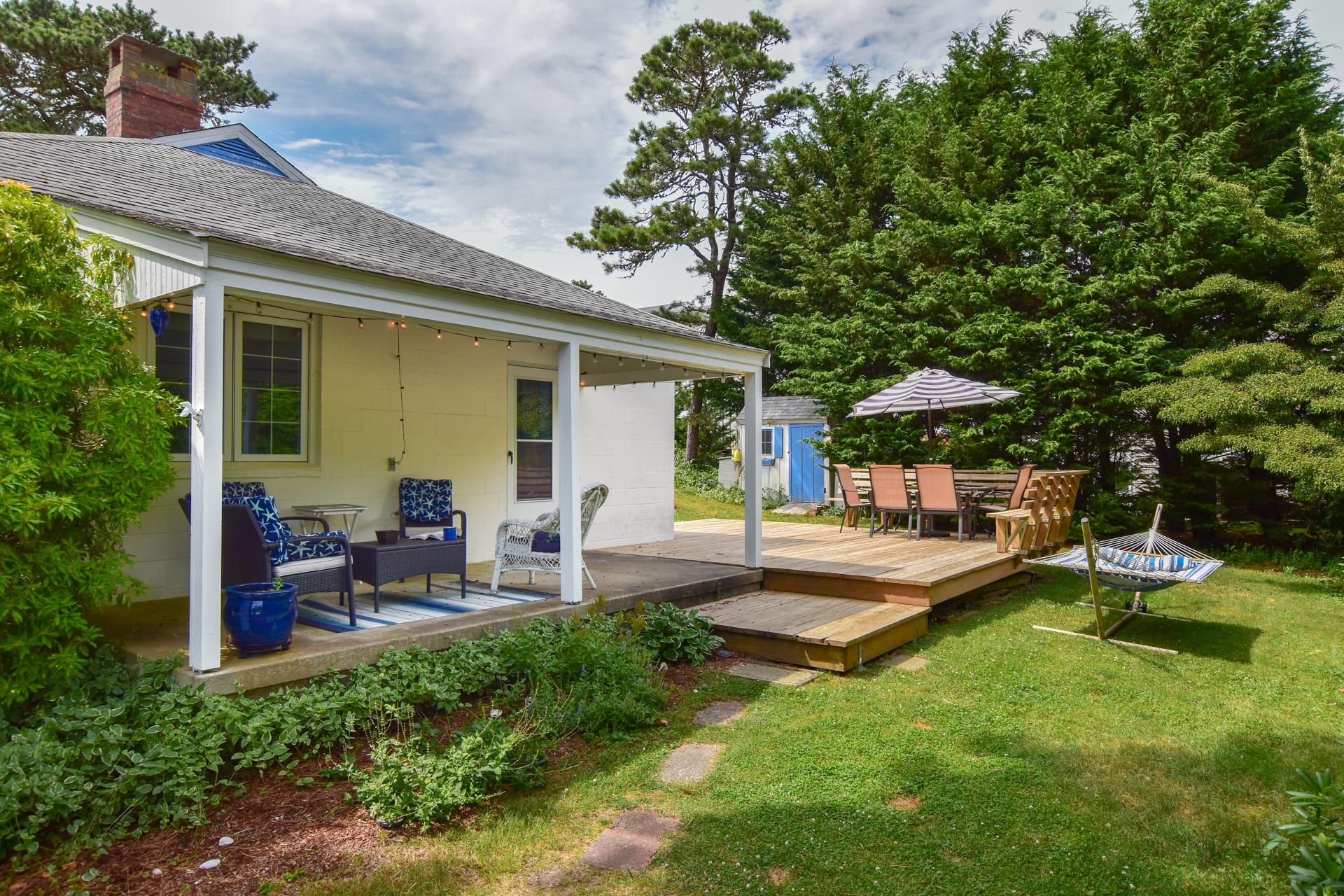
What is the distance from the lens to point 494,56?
11.1 meters

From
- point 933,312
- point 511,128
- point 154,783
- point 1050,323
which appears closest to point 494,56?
point 511,128

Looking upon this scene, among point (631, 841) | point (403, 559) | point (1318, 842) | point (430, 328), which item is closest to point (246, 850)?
point (631, 841)

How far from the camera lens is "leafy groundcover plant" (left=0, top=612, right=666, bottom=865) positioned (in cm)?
282

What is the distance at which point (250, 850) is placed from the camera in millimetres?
2822

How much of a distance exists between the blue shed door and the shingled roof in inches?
400

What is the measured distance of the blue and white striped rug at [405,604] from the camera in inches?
185

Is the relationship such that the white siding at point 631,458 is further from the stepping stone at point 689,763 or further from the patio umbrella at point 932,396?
the stepping stone at point 689,763

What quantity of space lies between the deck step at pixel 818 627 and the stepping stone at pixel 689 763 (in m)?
1.49

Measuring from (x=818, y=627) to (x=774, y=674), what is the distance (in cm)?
54

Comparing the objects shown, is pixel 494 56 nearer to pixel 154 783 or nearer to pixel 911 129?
pixel 911 129

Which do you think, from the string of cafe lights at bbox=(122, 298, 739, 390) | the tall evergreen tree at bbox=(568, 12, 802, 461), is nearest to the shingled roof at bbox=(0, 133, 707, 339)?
the string of cafe lights at bbox=(122, 298, 739, 390)

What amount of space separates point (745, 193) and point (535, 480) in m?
13.1

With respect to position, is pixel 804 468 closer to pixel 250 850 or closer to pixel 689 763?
pixel 689 763

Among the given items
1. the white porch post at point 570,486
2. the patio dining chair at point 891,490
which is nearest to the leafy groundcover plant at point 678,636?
the white porch post at point 570,486
